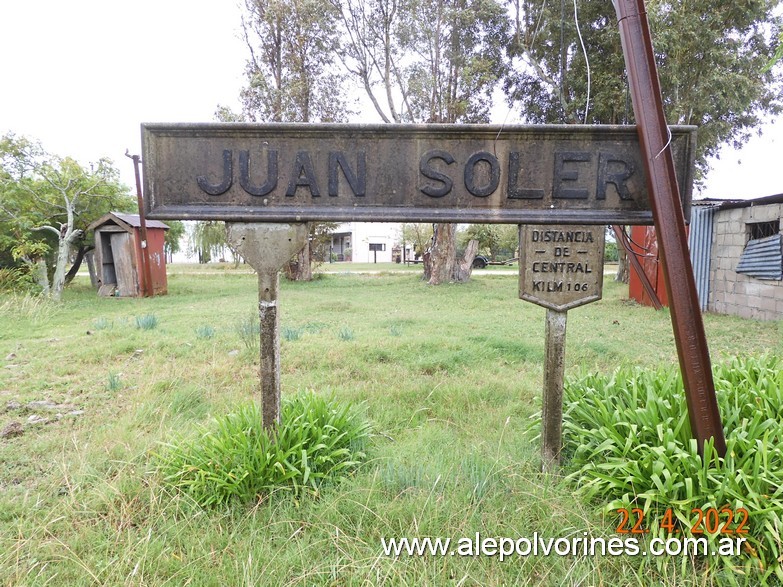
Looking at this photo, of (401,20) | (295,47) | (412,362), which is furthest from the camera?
(295,47)

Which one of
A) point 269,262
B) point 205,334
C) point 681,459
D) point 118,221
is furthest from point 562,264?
point 118,221

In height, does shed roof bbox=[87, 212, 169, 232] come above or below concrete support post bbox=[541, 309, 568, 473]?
above

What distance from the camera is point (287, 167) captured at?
258cm

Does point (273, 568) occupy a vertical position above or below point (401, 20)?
below

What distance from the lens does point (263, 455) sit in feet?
8.13

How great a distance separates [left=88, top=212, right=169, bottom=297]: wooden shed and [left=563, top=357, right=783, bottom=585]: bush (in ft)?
42.1

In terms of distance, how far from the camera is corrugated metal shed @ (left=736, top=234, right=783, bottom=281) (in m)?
7.88

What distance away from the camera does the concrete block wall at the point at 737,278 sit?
26.6 feet

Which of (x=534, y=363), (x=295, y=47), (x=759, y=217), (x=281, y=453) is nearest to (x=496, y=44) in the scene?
(x=295, y=47)

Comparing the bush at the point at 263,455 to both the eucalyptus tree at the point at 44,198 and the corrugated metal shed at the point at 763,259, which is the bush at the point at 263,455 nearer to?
the corrugated metal shed at the point at 763,259

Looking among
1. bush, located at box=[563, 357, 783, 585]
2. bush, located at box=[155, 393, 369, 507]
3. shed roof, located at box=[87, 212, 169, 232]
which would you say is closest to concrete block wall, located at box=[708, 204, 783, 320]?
bush, located at box=[563, 357, 783, 585]

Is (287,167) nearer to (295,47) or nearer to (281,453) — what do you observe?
(281,453)

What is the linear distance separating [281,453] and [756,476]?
2317mm

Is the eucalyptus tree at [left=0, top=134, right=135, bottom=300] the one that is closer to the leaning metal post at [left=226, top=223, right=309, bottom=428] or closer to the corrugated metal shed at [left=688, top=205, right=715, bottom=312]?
the leaning metal post at [left=226, top=223, right=309, bottom=428]
